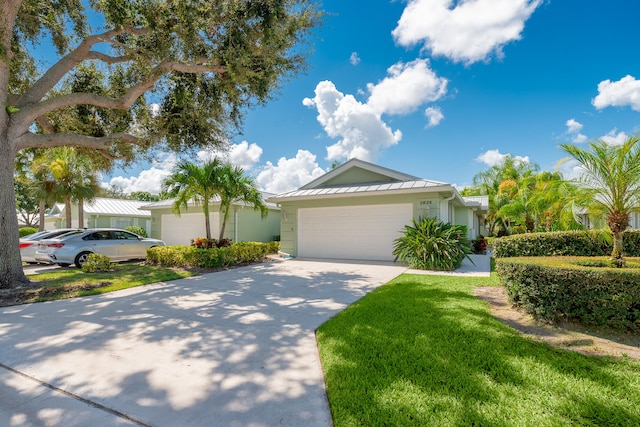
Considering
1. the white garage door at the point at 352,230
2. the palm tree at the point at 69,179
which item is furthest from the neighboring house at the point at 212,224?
the white garage door at the point at 352,230

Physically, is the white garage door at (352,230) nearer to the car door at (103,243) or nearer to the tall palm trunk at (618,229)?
the tall palm trunk at (618,229)

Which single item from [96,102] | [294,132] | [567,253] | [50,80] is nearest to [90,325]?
[96,102]

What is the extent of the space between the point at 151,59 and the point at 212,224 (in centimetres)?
989

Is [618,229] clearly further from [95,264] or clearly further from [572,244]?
[95,264]

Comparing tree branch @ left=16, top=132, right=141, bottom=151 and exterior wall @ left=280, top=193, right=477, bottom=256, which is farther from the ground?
tree branch @ left=16, top=132, right=141, bottom=151

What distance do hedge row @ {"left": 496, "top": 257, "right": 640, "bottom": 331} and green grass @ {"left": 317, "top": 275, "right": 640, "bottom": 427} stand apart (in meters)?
0.72

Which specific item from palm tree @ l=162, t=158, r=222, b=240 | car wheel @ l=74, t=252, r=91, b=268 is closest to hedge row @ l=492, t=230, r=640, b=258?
palm tree @ l=162, t=158, r=222, b=240

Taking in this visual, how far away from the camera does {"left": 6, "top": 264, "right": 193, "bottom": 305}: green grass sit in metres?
6.40

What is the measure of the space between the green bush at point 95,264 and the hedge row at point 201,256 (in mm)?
1952

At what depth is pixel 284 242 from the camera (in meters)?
14.3

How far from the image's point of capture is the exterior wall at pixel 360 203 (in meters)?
Result: 11.1

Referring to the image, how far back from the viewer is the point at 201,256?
10273 mm

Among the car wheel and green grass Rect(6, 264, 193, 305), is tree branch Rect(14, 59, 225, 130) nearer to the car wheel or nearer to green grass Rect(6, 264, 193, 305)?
green grass Rect(6, 264, 193, 305)

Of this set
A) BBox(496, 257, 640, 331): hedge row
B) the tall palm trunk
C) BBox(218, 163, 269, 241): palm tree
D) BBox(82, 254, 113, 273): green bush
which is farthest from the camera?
BBox(218, 163, 269, 241): palm tree
